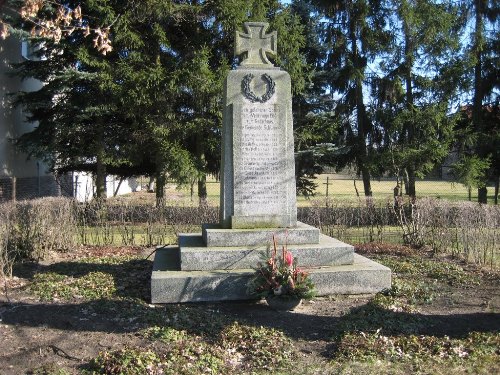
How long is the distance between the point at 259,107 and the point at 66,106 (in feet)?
38.4

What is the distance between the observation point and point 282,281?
6.18 meters

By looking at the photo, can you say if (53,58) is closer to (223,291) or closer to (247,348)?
(223,291)

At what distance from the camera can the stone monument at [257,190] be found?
7102mm

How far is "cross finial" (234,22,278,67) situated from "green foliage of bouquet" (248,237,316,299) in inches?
132

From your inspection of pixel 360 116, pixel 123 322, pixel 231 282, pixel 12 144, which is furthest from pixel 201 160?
pixel 123 322

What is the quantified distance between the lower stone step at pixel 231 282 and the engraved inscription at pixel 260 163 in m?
1.24

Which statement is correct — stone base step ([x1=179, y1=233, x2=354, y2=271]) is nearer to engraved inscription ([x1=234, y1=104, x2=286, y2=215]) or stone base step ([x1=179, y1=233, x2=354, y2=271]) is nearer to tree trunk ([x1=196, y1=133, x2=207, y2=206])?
engraved inscription ([x1=234, y1=104, x2=286, y2=215])

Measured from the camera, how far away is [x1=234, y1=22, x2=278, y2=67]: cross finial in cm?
812

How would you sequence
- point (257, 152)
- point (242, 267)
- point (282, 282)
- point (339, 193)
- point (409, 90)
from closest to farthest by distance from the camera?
point (282, 282) → point (242, 267) → point (257, 152) → point (409, 90) → point (339, 193)

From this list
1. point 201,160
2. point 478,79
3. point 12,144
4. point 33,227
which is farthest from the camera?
point 478,79

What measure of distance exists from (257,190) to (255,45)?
2334 mm

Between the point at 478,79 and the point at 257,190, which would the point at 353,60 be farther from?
the point at 257,190

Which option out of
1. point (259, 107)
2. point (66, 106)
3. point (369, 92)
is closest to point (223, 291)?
point (259, 107)

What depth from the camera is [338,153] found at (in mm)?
21344
